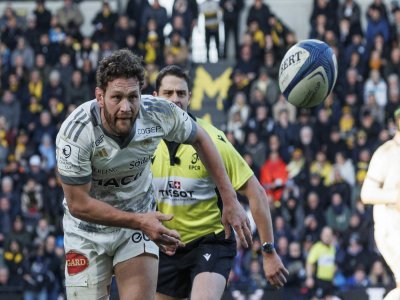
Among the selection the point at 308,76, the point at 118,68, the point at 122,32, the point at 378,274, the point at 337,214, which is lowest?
the point at 378,274

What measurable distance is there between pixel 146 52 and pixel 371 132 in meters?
5.11

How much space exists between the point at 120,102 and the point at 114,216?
0.74m

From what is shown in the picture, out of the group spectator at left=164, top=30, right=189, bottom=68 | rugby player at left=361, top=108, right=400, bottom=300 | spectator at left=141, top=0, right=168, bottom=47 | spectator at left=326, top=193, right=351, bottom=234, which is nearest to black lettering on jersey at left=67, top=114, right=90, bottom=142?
rugby player at left=361, top=108, right=400, bottom=300

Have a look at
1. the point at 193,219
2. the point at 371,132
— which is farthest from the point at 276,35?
the point at 193,219

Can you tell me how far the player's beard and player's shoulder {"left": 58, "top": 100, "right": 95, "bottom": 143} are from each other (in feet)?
0.33

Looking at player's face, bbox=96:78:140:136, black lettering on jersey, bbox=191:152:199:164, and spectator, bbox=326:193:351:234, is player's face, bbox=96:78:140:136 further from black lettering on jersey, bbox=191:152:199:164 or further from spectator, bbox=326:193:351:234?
spectator, bbox=326:193:351:234

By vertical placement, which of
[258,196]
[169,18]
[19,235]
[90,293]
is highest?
[169,18]

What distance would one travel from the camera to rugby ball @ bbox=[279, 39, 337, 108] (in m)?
9.66

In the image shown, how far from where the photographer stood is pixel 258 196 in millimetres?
8477

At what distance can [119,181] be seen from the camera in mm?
7707

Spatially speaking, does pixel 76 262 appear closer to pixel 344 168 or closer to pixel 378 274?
pixel 378 274

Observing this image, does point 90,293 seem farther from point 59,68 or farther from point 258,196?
point 59,68

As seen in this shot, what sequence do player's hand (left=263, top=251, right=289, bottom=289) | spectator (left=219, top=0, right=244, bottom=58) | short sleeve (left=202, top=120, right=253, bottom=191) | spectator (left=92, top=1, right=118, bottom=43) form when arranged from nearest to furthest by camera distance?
player's hand (left=263, top=251, right=289, bottom=289) < short sleeve (left=202, top=120, right=253, bottom=191) < spectator (left=219, top=0, right=244, bottom=58) < spectator (left=92, top=1, right=118, bottom=43)

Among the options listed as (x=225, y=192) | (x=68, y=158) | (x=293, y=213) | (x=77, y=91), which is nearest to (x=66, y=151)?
(x=68, y=158)
